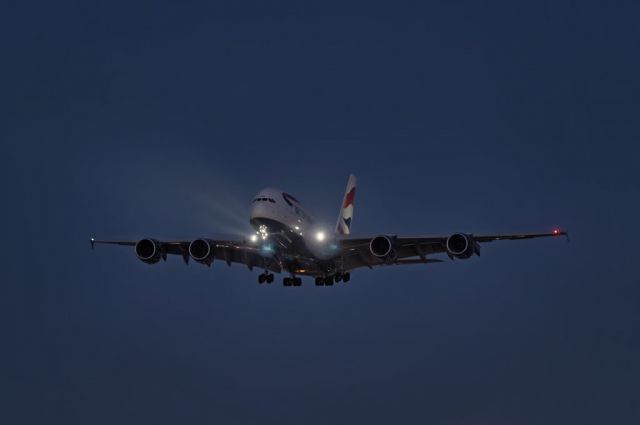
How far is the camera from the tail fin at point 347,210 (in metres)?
72.6

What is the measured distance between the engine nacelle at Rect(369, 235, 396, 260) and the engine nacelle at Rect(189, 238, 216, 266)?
10753 millimetres

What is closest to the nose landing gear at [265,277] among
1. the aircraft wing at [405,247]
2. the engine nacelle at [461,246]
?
the aircraft wing at [405,247]

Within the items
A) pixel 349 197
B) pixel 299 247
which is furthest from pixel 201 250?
pixel 349 197

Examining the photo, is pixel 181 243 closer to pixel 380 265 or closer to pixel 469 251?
pixel 380 265

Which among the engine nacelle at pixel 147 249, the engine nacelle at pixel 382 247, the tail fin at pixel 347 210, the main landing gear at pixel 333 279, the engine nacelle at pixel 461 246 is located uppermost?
the tail fin at pixel 347 210

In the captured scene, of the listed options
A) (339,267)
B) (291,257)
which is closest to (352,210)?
(339,267)

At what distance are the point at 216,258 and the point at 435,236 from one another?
54.9 ft

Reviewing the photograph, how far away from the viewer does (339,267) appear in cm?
6144

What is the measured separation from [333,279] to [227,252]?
7.97 m

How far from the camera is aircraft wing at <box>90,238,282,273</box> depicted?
57.5 meters

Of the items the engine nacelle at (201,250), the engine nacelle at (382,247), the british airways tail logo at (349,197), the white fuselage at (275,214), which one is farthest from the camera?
the british airways tail logo at (349,197)

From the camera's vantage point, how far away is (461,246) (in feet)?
177

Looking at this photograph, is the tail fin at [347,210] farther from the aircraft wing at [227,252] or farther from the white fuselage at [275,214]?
the white fuselage at [275,214]

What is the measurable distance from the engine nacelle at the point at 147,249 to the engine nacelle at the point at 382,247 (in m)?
14.5
